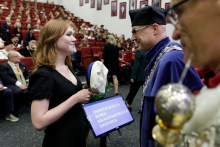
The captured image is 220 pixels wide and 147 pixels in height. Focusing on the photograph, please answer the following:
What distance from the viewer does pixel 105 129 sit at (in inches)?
59.0

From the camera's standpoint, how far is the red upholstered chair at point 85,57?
624 cm

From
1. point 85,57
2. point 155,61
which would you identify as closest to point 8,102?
point 155,61

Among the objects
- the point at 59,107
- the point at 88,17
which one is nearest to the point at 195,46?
the point at 59,107

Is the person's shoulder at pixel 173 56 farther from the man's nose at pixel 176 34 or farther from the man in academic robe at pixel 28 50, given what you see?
the man in academic robe at pixel 28 50

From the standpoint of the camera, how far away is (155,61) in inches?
45.1

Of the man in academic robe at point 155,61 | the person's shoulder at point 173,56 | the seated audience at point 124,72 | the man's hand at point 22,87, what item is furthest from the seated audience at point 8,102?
the seated audience at point 124,72

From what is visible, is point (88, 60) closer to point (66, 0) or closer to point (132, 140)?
point (132, 140)

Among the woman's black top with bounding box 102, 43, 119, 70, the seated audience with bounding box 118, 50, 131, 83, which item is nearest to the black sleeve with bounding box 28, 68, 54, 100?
the woman's black top with bounding box 102, 43, 119, 70

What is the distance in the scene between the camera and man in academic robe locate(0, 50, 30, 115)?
3.35 metres

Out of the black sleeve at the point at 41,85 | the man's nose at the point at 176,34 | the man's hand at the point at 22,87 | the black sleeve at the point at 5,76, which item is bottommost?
the man's hand at the point at 22,87

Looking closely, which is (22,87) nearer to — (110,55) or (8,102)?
(8,102)

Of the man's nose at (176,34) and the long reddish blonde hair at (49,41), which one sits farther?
the long reddish blonde hair at (49,41)

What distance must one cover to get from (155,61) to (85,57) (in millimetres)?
5244

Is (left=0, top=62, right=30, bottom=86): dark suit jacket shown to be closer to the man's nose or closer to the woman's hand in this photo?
the woman's hand
